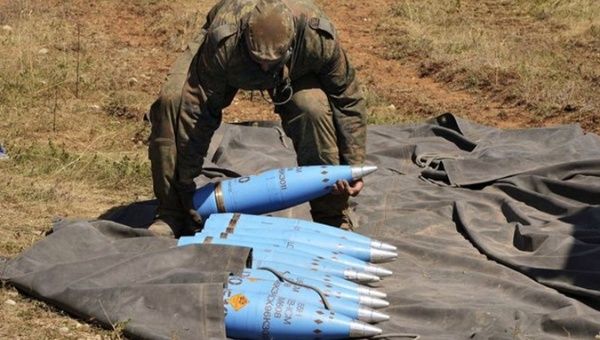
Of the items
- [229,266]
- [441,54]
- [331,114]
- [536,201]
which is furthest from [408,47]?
[229,266]

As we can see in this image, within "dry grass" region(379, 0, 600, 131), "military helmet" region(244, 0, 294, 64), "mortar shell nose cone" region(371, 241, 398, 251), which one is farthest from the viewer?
"dry grass" region(379, 0, 600, 131)

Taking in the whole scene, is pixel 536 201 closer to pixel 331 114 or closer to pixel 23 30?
pixel 331 114

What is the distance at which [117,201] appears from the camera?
24.1 feet

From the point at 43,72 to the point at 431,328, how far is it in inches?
232

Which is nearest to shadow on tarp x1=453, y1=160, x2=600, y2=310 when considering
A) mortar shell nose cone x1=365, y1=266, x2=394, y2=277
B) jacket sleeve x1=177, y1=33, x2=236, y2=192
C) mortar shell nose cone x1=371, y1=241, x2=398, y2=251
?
mortar shell nose cone x1=371, y1=241, x2=398, y2=251

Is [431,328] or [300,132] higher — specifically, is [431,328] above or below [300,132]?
below

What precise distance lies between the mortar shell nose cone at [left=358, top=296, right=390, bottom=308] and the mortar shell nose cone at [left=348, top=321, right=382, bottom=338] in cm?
23

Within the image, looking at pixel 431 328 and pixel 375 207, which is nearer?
pixel 431 328

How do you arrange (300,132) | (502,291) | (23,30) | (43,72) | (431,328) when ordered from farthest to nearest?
1. (23,30)
2. (43,72)
3. (300,132)
4. (502,291)
5. (431,328)

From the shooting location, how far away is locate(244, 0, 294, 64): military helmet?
564cm

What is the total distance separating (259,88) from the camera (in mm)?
6012

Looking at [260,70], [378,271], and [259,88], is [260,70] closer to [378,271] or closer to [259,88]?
[259,88]

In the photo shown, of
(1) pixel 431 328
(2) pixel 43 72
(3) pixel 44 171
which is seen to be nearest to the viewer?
(1) pixel 431 328

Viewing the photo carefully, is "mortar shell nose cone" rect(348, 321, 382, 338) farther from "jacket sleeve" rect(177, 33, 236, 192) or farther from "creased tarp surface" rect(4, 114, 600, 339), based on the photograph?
"jacket sleeve" rect(177, 33, 236, 192)
